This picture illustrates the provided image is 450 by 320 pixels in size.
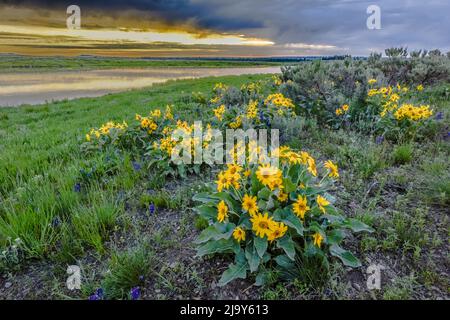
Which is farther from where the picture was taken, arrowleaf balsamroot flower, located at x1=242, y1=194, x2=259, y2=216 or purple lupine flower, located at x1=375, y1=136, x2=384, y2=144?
purple lupine flower, located at x1=375, y1=136, x2=384, y2=144

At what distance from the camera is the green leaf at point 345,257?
6.95 feet

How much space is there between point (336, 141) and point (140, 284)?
3.94m

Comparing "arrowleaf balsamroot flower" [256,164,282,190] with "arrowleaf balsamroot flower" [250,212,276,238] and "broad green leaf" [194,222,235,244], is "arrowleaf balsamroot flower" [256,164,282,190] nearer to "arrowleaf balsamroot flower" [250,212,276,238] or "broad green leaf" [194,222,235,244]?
"arrowleaf balsamroot flower" [250,212,276,238]

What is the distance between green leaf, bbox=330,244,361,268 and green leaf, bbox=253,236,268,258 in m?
0.53

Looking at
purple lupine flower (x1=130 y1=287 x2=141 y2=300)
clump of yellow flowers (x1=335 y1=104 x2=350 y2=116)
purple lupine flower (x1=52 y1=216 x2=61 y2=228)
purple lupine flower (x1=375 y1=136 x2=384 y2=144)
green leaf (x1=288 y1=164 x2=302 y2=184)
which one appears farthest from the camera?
clump of yellow flowers (x1=335 y1=104 x2=350 y2=116)

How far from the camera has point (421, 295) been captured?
6.66 feet

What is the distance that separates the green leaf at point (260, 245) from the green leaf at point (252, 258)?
0.25 feet

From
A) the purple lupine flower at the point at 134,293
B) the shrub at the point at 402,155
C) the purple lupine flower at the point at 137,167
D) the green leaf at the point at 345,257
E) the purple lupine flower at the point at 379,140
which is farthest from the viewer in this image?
the purple lupine flower at the point at 379,140

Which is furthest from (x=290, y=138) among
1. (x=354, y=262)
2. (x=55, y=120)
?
(x=55, y=120)

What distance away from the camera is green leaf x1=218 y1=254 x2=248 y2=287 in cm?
209
